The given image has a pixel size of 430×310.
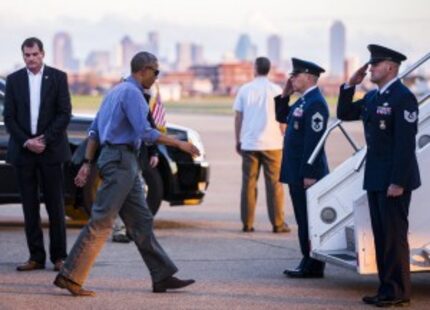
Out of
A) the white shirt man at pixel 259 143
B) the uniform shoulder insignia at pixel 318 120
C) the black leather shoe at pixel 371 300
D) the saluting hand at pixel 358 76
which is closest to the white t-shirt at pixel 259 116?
the white shirt man at pixel 259 143

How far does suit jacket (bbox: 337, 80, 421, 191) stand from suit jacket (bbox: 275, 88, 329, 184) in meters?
1.13

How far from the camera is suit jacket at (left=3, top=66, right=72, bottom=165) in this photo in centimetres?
980

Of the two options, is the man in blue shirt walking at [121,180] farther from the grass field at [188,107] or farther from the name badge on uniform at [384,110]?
the grass field at [188,107]

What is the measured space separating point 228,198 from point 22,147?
7.55 m

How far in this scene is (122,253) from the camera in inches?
434

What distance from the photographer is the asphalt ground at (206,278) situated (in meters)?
8.34

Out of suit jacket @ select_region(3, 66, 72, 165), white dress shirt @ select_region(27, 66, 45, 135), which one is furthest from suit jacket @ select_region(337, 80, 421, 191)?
white dress shirt @ select_region(27, 66, 45, 135)

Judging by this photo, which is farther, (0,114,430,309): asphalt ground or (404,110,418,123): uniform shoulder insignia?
(0,114,430,309): asphalt ground

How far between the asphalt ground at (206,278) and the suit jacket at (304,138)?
2.70 feet

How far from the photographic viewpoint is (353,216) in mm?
8656

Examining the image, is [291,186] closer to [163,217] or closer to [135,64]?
[135,64]

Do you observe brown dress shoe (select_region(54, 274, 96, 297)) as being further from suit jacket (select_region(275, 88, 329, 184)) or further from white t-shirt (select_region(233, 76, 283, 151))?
white t-shirt (select_region(233, 76, 283, 151))

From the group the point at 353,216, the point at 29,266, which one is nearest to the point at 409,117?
the point at 353,216

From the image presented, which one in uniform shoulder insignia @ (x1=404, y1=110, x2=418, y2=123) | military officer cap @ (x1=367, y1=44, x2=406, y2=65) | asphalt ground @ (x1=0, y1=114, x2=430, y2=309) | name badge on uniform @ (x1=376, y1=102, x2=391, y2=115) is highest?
military officer cap @ (x1=367, y1=44, x2=406, y2=65)
